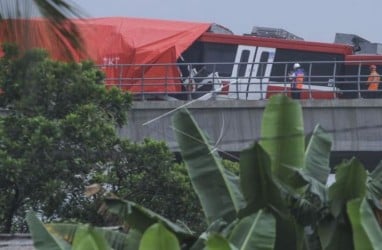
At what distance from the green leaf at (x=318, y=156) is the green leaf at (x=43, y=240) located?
252cm

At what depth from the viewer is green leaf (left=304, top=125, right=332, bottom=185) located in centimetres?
1103

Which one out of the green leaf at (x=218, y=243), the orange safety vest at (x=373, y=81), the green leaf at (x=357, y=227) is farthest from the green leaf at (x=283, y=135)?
the orange safety vest at (x=373, y=81)

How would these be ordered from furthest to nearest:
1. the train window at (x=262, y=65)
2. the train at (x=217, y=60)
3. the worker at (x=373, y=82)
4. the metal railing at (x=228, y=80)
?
the train window at (x=262, y=65), the train at (x=217, y=60), the metal railing at (x=228, y=80), the worker at (x=373, y=82)

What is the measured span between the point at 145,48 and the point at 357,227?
2286 centimetres

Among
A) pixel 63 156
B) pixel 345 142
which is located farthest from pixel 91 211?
pixel 345 142

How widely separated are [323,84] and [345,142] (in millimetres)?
4013

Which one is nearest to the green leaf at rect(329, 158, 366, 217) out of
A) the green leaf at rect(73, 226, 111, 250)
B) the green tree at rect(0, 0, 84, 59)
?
the green leaf at rect(73, 226, 111, 250)

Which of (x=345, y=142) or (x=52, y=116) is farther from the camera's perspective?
(x=345, y=142)

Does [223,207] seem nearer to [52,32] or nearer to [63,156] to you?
[52,32]

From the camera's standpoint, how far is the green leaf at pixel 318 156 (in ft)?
36.2

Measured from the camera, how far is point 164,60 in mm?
32531

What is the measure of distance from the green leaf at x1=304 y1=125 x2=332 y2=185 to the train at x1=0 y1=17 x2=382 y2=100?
17.2 metres

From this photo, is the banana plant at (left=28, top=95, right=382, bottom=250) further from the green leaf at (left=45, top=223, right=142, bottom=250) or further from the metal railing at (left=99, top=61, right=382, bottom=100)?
the metal railing at (left=99, top=61, right=382, bottom=100)

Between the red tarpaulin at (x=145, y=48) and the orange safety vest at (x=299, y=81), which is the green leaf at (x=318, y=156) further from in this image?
the orange safety vest at (x=299, y=81)
